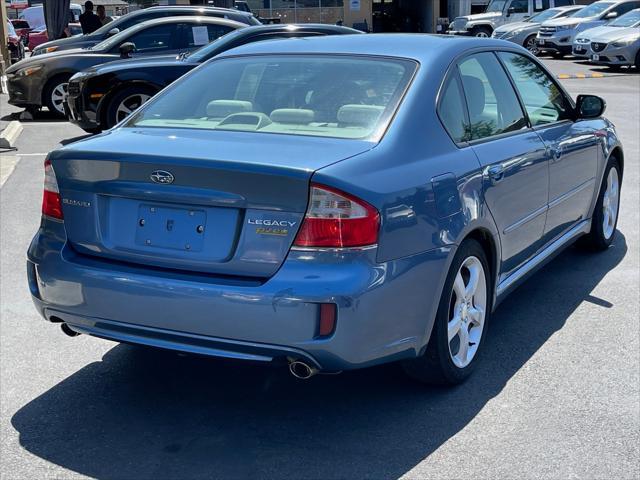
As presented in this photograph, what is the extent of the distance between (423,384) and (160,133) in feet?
5.57

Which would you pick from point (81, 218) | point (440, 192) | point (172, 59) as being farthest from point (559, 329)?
point (172, 59)

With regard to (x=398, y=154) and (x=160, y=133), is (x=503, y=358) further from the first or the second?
(x=160, y=133)

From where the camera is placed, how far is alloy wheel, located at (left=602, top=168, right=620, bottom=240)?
6496 mm

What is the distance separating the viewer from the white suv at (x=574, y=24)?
27.7 metres

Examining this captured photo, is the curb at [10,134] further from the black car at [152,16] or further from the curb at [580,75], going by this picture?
the curb at [580,75]

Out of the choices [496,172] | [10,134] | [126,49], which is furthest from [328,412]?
[126,49]

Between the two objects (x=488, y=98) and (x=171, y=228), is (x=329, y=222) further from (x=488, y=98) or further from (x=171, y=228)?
(x=488, y=98)

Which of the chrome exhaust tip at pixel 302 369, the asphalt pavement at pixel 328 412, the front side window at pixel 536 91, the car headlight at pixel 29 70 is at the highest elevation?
the front side window at pixel 536 91

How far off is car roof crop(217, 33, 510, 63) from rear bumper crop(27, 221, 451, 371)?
117 cm

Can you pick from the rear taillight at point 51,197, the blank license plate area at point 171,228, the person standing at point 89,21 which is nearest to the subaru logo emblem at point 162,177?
the blank license plate area at point 171,228

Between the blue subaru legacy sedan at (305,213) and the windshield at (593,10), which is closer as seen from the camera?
the blue subaru legacy sedan at (305,213)

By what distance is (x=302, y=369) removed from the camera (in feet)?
11.5

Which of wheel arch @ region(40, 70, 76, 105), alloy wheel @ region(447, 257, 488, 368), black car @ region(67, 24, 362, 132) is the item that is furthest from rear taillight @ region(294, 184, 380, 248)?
wheel arch @ region(40, 70, 76, 105)

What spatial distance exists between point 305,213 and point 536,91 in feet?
8.65
